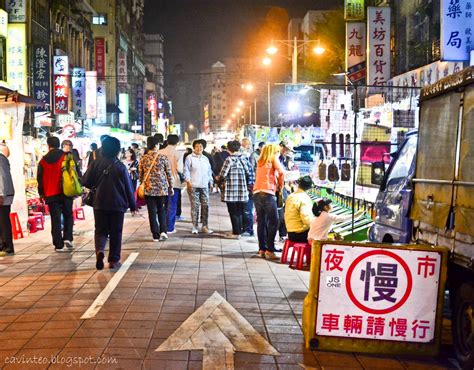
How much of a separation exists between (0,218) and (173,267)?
3.30 meters

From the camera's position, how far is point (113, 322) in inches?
253

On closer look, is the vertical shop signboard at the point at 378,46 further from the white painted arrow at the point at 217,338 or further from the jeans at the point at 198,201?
the white painted arrow at the point at 217,338

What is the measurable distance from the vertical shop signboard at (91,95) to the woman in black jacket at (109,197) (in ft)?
84.7

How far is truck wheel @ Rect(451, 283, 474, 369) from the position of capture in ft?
17.0

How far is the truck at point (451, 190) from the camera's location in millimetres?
5195

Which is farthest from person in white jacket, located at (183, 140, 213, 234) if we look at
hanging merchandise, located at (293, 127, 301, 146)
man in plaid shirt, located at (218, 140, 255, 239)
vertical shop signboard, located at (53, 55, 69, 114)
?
vertical shop signboard, located at (53, 55, 69, 114)

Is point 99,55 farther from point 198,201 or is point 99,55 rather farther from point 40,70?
point 198,201

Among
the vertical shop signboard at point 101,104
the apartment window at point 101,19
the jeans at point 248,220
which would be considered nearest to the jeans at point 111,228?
the jeans at point 248,220

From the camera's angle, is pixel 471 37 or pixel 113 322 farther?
pixel 471 37

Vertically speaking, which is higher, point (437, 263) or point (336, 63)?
point (336, 63)

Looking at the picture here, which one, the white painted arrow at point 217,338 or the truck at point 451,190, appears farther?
the white painted arrow at point 217,338

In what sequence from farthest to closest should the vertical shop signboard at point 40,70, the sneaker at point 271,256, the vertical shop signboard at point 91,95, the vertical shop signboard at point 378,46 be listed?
the vertical shop signboard at point 91,95 → the vertical shop signboard at point 40,70 → the vertical shop signboard at point 378,46 → the sneaker at point 271,256

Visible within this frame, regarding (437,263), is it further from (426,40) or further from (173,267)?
(426,40)

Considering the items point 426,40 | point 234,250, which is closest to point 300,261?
point 234,250
